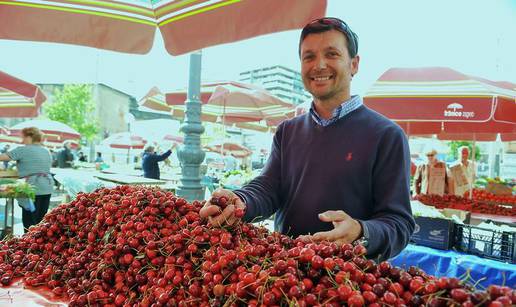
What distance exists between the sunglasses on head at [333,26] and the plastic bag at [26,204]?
19.5ft

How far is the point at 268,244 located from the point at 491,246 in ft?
11.3

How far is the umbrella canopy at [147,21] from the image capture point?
88.3 inches

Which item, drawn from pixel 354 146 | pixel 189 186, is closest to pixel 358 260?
pixel 354 146

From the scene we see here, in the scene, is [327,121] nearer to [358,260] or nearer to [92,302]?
[358,260]

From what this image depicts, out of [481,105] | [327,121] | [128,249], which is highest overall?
[481,105]

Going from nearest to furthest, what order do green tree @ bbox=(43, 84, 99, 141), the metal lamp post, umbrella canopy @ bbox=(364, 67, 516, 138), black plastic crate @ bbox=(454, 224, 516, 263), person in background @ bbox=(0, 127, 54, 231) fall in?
black plastic crate @ bbox=(454, 224, 516, 263), umbrella canopy @ bbox=(364, 67, 516, 138), the metal lamp post, person in background @ bbox=(0, 127, 54, 231), green tree @ bbox=(43, 84, 99, 141)

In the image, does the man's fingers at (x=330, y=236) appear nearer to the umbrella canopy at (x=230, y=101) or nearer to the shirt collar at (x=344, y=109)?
the shirt collar at (x=344, y=109)

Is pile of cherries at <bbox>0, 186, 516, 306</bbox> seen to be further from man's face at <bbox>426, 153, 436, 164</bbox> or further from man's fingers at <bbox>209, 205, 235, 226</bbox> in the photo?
man's face at <bbox>426, 153, 436, 164</bbox>

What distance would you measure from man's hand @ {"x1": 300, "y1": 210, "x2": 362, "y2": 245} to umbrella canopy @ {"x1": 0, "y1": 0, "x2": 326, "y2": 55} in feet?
3.82

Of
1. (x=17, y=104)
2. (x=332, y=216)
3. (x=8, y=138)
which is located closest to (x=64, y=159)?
(x=8, y=138)

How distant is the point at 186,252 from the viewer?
60.2 inches

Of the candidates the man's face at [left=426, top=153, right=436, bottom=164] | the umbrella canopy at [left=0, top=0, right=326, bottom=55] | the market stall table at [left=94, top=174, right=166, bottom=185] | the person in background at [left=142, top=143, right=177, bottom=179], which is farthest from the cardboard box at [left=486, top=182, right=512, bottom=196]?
the umbrella canopy at [left=0, top=0, right=326, bottom=55]

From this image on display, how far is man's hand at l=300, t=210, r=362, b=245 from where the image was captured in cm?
151

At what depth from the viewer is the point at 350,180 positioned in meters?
2.00
